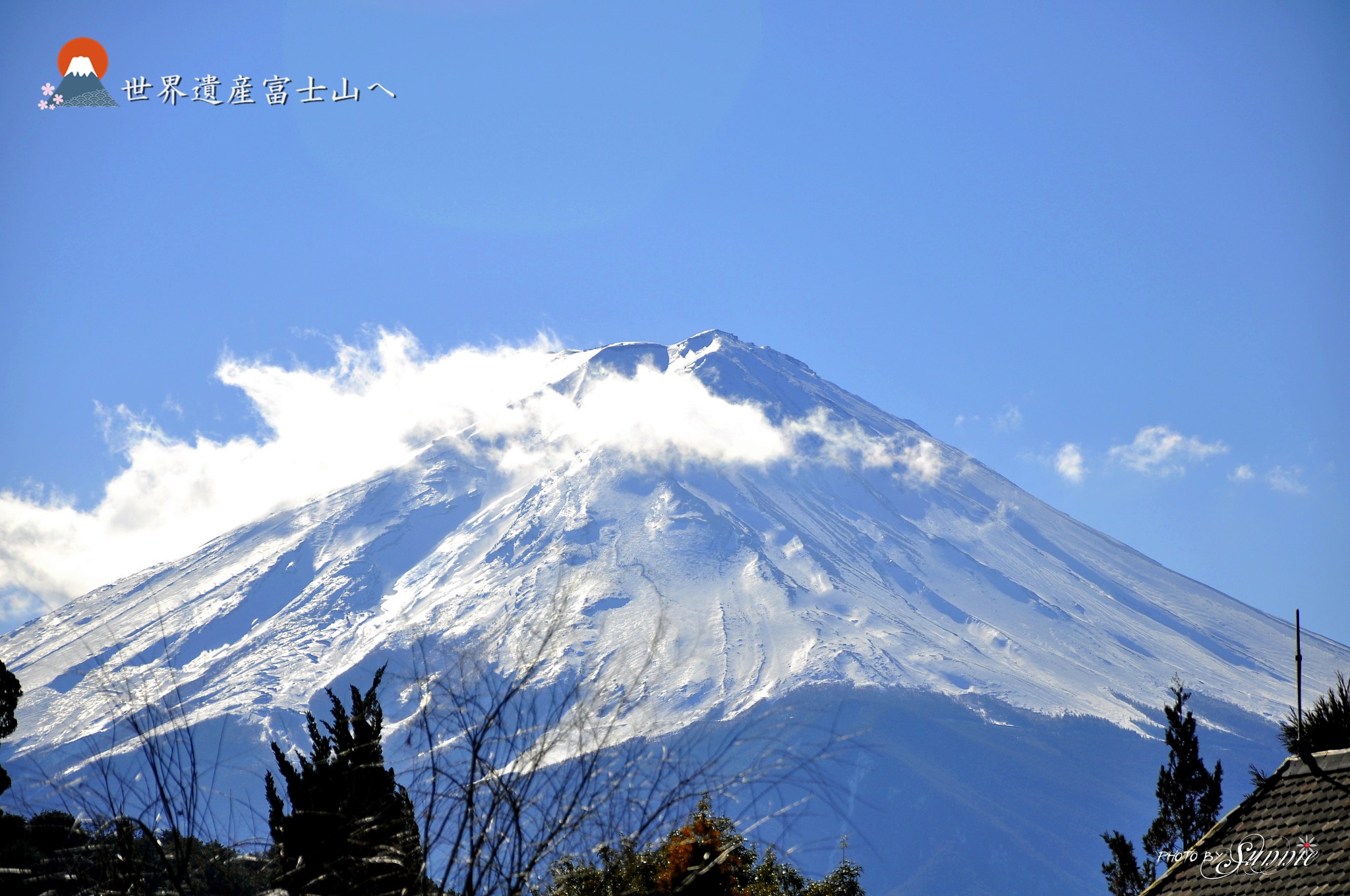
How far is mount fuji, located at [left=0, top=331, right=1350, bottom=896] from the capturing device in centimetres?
11450

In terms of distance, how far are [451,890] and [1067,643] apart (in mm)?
136247

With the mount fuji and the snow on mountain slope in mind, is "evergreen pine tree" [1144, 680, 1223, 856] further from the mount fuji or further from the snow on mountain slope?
the mount fuji

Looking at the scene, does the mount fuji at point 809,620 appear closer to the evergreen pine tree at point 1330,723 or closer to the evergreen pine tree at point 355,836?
the evergreen pine tree at point 1330,723

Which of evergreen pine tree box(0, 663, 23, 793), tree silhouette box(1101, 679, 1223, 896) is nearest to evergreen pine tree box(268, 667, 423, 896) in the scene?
evergreen pine tree box(0, 663, 23, 793)

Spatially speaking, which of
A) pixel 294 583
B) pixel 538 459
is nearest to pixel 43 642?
pixel 294 583

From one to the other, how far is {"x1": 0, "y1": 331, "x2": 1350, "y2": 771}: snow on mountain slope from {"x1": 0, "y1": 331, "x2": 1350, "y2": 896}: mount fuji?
506mm

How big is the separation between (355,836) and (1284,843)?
625 centimetres

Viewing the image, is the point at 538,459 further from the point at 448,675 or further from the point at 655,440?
the point at 448,675

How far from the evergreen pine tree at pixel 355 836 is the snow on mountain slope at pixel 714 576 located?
3308 inches

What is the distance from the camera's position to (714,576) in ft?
438

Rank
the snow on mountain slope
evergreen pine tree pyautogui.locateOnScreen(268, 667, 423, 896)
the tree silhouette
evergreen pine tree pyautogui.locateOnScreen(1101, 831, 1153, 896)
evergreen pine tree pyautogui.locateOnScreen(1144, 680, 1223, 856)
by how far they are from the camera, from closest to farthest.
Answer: evergreen pine tree pyautogui.locateOnScreen(268, 667, 423, 896) < evergreen pine tree pyautogui.locateOnScreen(1101, 831, 1153, 896) < the tree silhouette < evergreen pine tree pyautogui.locateOnScreen(1144, 680, 1223, 856) < the snow on mountain slope

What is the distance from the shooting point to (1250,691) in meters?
123

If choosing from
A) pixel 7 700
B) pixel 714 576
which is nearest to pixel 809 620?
pixel 714 576

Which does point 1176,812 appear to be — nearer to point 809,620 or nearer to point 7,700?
point 7,700
